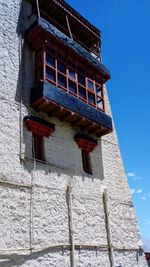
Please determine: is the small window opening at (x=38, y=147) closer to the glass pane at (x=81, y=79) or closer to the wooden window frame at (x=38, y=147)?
the wooden window frame at (x=38, y=147)

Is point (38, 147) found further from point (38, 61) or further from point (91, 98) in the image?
point (91, 98)

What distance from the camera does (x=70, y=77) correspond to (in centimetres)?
1236

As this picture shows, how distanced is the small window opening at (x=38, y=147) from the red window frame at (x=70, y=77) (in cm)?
198

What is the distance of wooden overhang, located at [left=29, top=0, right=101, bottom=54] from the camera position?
Result: 1377 centimetres

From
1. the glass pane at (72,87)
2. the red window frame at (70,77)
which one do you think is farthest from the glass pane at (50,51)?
the glass pane at (72,87)

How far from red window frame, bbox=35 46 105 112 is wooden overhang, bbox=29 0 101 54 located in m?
2.40

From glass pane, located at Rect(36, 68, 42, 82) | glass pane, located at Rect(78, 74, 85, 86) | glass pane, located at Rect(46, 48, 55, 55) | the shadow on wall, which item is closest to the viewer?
the shadow on wall

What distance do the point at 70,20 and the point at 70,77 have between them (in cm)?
361

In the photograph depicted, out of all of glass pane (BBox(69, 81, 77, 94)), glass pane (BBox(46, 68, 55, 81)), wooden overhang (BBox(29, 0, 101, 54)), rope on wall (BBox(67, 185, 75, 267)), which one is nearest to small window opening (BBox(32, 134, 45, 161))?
rope on wall (BBox(67, 185, 75, 267))

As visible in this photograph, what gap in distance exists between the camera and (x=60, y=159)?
11227 mm

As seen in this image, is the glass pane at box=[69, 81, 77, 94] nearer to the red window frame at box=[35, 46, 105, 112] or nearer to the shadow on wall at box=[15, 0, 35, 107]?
the red window frame at box=[35, 46, 105, 112]

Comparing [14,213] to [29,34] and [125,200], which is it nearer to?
[125,200]

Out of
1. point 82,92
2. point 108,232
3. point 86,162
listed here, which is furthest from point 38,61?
point 108,232

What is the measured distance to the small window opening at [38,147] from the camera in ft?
34.9
